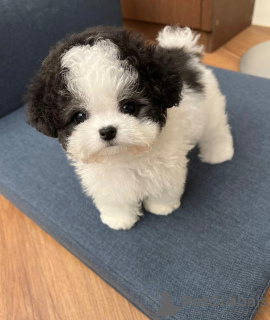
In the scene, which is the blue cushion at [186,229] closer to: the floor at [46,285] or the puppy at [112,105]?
the floor at [46,285]

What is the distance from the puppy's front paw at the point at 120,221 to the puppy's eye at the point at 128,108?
1.66 ft

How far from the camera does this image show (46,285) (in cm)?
132

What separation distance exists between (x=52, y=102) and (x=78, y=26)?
Answer: 4.42 ft

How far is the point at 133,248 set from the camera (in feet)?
3.88

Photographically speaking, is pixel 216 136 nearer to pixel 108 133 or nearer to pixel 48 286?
pixel 108 133

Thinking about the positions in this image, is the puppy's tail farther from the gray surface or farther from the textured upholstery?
the gray surface

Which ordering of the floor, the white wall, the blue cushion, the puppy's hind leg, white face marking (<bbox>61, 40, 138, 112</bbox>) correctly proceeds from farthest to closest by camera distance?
the white wall → the puppy's hind leg → the floor → the blue cushion → white face marking (<bbox>61, 40, 138, 112</bbox>)

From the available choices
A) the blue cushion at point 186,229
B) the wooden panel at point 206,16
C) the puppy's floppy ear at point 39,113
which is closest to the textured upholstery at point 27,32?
the blue cushion at point 186,229

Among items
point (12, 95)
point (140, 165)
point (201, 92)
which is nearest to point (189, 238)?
point (140, 165)

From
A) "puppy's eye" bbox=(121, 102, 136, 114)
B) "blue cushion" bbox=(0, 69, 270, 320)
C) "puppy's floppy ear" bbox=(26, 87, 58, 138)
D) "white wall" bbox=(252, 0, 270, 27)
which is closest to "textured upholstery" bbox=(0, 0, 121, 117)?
"blue cushion" bbox=(0, 69, 270, 320)

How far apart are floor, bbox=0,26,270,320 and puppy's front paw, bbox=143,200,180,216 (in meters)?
0.37

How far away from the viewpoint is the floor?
1223 millimetres

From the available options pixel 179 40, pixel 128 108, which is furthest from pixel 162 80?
pixel 179 40

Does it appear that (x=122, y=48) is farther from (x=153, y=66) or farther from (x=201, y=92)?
(x=201, y=92)
